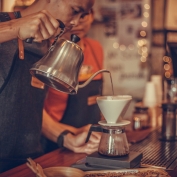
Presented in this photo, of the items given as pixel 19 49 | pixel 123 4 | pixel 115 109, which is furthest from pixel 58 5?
pixel 123 4

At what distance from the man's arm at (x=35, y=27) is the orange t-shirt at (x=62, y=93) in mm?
1110

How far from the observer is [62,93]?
2664 millimetres

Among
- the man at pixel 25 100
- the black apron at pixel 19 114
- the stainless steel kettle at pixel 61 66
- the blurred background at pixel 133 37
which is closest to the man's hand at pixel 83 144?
the man at pixel 25 100

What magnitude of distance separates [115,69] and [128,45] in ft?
1.13

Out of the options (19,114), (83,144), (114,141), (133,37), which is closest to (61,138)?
(83,144)

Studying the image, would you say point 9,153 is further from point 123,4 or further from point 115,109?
point 123,4

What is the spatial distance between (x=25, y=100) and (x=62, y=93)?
2.36 feet

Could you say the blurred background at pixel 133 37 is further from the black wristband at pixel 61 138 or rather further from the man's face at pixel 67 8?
the man's face at pixel 67 8

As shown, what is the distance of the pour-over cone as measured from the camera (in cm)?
159

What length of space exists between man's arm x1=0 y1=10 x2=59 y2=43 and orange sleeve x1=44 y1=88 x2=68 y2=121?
115cm

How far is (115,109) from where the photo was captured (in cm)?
160

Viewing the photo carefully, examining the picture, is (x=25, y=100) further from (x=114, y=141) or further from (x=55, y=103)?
(x=55, y=103)

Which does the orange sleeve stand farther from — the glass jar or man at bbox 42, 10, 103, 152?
the glass jar

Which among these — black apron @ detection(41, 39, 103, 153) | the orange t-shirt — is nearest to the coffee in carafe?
the orange t-shirt
